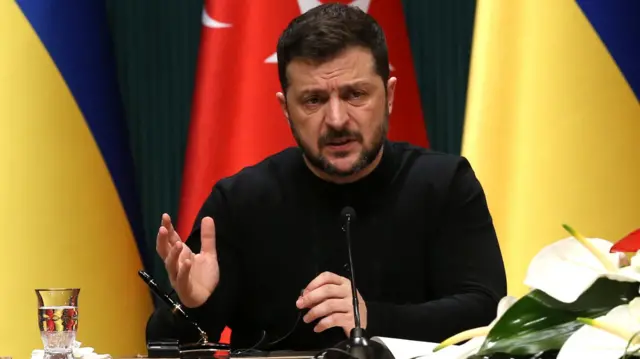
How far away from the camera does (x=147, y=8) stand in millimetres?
2738

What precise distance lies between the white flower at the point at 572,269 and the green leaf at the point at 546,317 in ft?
0.04

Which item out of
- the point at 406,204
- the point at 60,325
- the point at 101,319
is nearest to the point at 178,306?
the point at 60,325

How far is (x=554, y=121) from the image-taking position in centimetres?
246

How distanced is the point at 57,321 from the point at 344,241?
78 centimetres

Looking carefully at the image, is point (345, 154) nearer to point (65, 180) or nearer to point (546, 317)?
point (65, 180)

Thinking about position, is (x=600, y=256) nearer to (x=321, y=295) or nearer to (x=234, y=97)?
(x=321, y=295)

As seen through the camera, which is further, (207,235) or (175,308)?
(207,235)

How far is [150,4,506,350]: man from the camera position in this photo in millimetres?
1881

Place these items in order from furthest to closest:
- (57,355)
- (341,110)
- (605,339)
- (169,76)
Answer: (169,76) → (341,110) → (57,355) → (605,339)

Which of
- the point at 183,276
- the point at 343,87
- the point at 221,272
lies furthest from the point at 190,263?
the point at 343,87

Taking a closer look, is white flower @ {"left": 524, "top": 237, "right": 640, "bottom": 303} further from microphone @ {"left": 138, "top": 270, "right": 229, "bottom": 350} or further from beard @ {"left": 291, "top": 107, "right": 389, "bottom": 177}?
beard @ {"left": 291, "top": 107, "right": 389, "bottom": 177}

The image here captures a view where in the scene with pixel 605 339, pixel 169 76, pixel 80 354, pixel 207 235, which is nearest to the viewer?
pixel 605 339

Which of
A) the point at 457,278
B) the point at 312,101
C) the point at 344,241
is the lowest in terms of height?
the point at 457,278

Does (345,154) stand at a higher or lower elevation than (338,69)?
Result: lower
